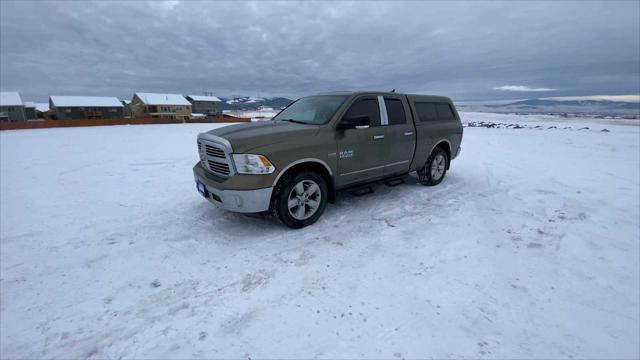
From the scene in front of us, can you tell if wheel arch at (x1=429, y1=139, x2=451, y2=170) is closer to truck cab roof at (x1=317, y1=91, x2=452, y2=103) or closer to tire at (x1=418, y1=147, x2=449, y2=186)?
tire at (x1=418, y1=147, x2=449, y2=186)

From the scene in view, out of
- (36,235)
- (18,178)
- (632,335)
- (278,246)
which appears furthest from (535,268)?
(18,178)

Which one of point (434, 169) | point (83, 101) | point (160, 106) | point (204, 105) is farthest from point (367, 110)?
point (204, 105)

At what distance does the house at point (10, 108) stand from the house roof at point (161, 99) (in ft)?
56.5

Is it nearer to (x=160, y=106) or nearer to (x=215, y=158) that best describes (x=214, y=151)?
(x=215, y=158)

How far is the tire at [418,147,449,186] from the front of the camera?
625 cm

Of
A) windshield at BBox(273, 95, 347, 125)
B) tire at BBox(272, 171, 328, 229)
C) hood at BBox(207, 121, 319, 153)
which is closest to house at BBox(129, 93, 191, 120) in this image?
windshield at BBox(273, 95, 347, 125)

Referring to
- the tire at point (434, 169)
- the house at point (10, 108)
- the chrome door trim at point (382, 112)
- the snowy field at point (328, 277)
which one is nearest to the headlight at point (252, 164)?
the snowy field at point (328, 277)

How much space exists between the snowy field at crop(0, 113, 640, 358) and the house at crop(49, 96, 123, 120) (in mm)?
58029

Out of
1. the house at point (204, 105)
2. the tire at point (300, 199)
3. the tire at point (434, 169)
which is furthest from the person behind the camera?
the house at point (204, 105)

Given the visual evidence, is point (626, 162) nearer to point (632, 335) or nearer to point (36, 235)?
point (632, 335)

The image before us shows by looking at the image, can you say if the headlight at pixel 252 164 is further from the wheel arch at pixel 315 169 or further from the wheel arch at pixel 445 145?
the wheel arch at pixel 445 145

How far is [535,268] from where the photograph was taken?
3240mm

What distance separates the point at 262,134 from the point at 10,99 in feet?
222

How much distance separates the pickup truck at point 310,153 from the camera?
378cm
